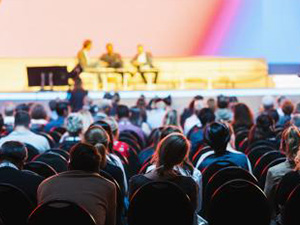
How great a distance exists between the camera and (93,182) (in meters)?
3.99

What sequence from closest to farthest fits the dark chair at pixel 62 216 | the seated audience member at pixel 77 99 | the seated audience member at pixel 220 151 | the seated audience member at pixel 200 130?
the dark chair at pixel 62 216, the seated audience member at pixel 220 151, the seated audience member at pixel 200 130, the seated audience member at pixel 77 99

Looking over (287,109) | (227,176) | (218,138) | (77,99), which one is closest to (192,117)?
(287,109)

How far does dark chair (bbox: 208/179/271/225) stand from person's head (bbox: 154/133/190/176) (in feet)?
1.60

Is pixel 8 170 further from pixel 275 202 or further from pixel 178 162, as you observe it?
pixel 275 202

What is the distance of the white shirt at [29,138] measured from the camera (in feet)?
23.0

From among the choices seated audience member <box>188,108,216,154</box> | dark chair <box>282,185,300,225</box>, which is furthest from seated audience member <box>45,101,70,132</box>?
dark chair <box>282,185,300,225</box>

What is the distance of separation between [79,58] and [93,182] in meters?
11.9

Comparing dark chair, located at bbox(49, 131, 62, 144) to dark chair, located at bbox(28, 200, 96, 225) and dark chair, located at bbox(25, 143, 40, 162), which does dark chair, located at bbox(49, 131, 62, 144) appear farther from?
dark chair, located at bbox(28, 200, 96, 225)

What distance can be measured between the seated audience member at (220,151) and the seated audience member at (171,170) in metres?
0.88

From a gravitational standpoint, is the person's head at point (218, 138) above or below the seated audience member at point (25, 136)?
above

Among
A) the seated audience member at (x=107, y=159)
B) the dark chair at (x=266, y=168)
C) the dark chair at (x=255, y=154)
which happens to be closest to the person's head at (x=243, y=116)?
the dark chair at (x=255, y=154)

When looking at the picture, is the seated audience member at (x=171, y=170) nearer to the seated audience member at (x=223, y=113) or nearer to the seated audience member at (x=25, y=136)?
the seated audience member at (x=25, y=136)

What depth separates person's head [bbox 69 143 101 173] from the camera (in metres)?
4.11

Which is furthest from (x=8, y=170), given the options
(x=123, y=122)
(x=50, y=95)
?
(x=50, y=95)
